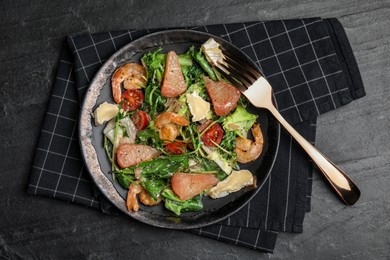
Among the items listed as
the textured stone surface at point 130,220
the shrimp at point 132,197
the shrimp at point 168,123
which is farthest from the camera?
the textured stone surface at point 130,220

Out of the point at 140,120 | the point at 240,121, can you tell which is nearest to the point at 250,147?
the point at 240,121

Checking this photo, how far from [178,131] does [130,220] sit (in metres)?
0.74

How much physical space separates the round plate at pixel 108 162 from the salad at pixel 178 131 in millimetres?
51

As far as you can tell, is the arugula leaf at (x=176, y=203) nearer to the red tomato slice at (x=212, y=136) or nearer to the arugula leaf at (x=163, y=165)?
the arugula leaf at (x=163, y=165)

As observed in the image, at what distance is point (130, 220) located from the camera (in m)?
3.63

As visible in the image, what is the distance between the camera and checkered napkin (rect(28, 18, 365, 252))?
3.51 m

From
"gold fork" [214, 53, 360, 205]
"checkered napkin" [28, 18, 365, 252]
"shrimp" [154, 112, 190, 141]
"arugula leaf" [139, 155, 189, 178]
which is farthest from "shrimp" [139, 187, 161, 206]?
"gold fork" [214, 53, 360, 205]

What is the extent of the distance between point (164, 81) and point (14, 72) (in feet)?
3.50

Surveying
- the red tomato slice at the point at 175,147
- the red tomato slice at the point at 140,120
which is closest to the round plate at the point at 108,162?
the red tomato slice at the point at 140,120

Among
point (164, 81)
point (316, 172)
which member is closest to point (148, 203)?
point (164, 81)

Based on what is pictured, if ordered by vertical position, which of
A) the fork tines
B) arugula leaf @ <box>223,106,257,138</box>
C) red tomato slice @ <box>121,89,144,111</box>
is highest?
the fork tines

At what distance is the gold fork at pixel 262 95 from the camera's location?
11.0ft

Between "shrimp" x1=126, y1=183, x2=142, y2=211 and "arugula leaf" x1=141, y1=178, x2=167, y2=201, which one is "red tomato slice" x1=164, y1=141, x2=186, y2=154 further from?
"shrimp" x1=126, y1=183, x2=142, y2=211

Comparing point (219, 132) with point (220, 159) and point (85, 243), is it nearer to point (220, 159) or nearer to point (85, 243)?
point (220, 159)
